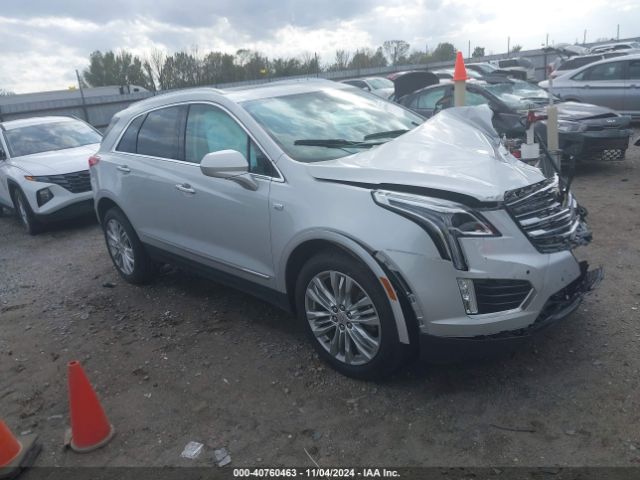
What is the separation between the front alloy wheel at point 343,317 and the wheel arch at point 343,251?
15 centimetres

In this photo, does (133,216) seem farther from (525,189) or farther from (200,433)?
(525,189)

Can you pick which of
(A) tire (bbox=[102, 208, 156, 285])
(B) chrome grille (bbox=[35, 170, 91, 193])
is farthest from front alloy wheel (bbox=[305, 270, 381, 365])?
(B) chrome grille (bbox=[35, 170, 91, 193])

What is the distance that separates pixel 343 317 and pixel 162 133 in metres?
→ 2.54

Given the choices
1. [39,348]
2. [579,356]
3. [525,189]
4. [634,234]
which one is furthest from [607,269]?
[39,348]

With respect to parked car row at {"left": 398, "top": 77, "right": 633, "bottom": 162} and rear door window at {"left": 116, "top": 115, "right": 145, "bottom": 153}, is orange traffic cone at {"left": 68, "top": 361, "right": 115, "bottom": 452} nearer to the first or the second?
rear door window at {"left": 116, "top": 115, "right": 145, "bottom": 153}

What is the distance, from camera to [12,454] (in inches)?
119

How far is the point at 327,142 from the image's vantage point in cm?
387

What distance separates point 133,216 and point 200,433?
2.66 metres

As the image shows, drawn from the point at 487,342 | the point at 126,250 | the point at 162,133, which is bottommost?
the point at 126,250

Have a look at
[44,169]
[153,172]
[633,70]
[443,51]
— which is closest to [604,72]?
[633,70]

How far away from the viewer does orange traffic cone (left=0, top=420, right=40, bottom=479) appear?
117 inches

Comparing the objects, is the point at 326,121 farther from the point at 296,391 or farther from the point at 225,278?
the point at 296,391

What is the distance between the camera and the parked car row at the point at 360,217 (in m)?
2.94

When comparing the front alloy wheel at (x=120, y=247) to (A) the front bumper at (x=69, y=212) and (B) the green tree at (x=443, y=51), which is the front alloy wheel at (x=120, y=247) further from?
(B) the green tree at (x=443, y=51)
